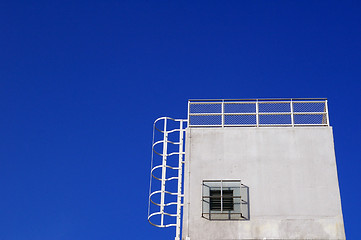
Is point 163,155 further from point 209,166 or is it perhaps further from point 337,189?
point 337,189

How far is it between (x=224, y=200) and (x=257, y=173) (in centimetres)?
190

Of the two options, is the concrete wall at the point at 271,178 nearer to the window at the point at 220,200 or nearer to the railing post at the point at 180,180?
the railing post at the point at 180,180

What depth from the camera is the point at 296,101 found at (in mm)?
27609

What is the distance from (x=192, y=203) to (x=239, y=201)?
6.75 ft

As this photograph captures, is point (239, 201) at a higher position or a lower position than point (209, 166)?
lower

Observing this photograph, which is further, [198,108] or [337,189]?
[198,108]

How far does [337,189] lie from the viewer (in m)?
25.7

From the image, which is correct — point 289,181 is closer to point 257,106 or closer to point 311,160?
point 311,160

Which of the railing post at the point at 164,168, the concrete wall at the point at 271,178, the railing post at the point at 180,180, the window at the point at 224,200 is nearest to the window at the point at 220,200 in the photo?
the window at the point at 224,200

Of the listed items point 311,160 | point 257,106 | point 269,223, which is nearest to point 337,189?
point 311,160

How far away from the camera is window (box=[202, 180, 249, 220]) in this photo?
84.1ft

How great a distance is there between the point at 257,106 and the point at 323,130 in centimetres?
319

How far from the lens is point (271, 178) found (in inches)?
1031

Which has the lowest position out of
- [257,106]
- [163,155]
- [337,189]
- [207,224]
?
[207,224]
